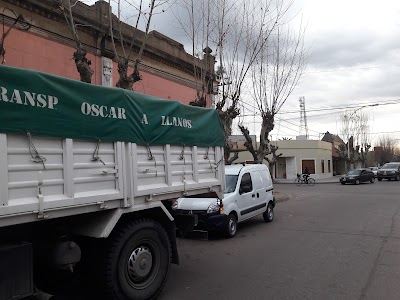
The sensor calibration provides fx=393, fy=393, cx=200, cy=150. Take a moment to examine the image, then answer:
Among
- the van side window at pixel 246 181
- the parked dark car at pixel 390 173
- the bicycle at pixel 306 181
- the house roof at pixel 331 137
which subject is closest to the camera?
the van side window at pixel 246 181

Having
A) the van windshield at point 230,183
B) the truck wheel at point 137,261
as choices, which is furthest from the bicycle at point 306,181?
the truck wheel at point 137,261

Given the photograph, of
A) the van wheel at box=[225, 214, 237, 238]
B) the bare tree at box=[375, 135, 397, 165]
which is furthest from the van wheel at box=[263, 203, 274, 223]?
the bare tree at box=[375, 135, 397, 165]

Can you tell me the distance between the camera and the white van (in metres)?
9.41

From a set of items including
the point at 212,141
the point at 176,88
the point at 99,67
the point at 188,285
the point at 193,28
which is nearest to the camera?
the point at 188,285

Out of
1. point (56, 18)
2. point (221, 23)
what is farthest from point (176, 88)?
point (56, 18)

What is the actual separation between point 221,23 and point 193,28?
1.30 meters

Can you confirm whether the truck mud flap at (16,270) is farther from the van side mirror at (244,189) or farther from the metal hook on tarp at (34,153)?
the van side mirror at (244,189)

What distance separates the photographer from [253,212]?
11234 mm

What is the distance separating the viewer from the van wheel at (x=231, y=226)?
966 cm

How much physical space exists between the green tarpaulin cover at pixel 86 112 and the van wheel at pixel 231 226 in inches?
151

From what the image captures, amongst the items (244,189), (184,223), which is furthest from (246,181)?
(184,223)

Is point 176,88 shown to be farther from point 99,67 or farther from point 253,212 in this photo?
point 253,212

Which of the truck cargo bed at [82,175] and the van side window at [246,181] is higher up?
the truck cargo bed at [82,175]

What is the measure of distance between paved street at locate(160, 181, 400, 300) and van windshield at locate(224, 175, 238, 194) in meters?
1.21
